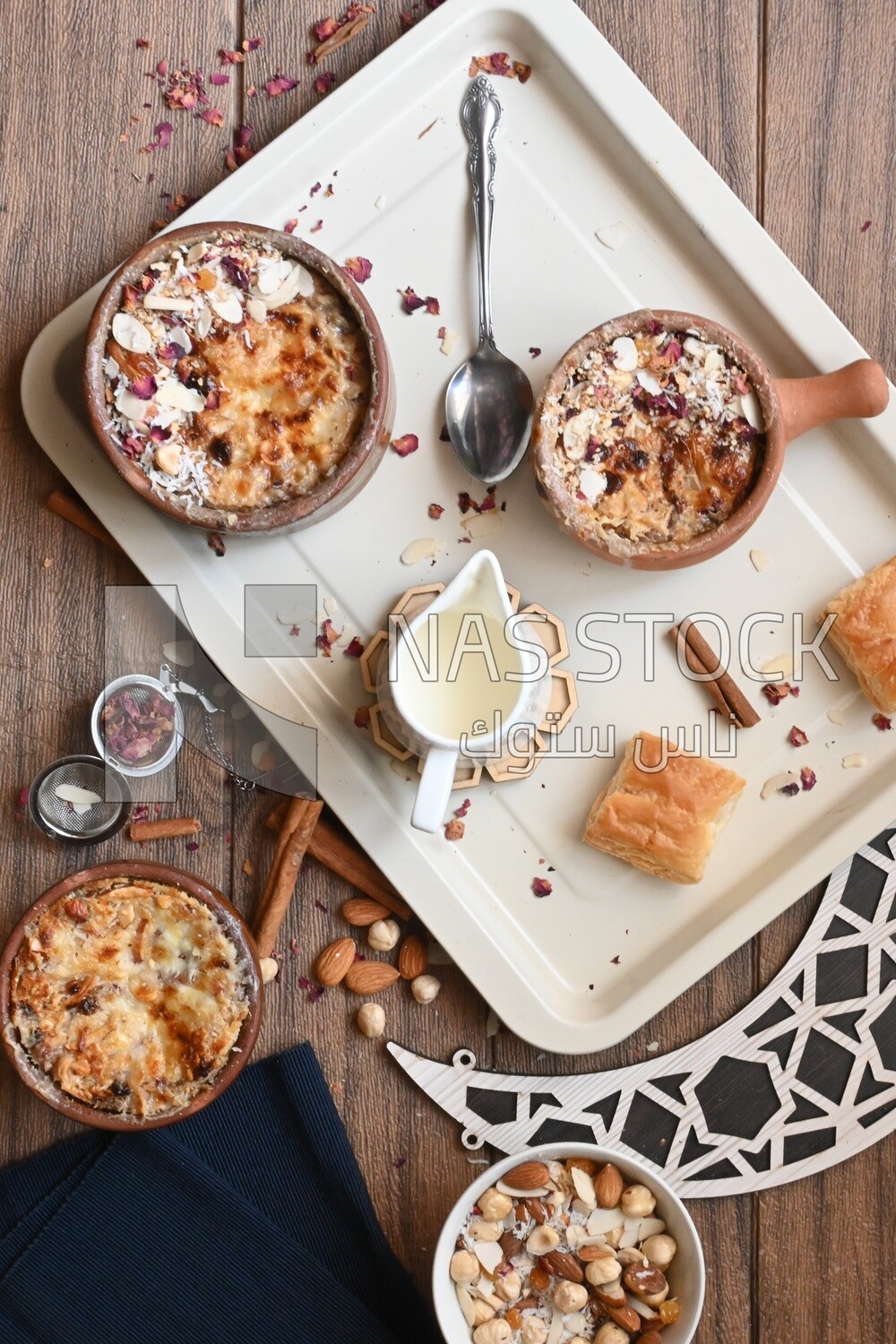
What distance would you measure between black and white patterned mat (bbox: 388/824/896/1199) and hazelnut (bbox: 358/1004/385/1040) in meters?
0.04

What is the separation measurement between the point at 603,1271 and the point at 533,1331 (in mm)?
139

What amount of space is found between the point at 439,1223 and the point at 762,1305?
1.81 feet

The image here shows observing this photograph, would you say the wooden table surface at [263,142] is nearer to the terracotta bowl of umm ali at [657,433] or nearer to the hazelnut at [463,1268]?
the hazelnut at [463,1268]

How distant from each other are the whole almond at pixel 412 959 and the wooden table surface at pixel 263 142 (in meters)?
0.06

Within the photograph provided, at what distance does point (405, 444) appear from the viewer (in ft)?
5.76

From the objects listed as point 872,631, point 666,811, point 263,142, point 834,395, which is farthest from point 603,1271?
point 263,142

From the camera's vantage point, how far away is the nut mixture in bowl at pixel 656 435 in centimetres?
163

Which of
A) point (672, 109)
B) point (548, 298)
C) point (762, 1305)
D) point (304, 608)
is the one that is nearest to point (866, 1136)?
point (762, 1305)

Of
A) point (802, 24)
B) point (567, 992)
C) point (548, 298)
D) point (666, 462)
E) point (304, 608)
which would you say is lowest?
point (567, 992)

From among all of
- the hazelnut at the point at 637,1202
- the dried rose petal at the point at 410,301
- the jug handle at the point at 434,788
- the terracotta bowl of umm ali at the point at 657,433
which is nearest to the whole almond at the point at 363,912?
the jug handle at the point at 434,788

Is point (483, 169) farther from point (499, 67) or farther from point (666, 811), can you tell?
point (666, 811)

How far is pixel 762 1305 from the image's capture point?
72.1 inches

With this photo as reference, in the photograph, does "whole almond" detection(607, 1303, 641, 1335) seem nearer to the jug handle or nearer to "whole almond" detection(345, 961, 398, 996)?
"whole almond" detection(345, 961, 398, 996)

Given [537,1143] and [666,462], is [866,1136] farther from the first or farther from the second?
[666,462]
